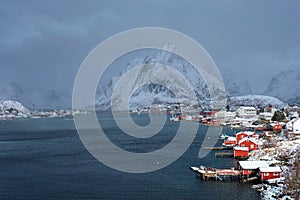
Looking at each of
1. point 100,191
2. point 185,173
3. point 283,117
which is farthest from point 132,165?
point 283,117

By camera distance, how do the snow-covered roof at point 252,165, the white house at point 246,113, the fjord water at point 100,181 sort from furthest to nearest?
the white house at point 246,113
the snow-covered roof at point 252,165
the fjord water at point 100,181

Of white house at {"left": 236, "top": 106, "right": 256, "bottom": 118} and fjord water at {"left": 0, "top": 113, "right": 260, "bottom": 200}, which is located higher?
white house at {"left": 236, "top": 106, "right": 256, "bottom": 118}

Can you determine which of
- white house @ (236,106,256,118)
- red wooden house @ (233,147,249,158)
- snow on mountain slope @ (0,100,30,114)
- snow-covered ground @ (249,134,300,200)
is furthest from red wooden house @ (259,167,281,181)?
snow on mountain slope @ (0,100,30,114)

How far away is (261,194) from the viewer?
15.6m

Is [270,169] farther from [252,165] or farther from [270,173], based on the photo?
[252,165]

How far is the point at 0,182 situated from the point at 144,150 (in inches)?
479

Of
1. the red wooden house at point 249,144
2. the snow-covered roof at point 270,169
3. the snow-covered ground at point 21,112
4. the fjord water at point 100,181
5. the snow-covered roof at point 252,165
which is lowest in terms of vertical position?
the fjord water at point 100,181

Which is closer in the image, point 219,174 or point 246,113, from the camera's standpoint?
point 219,174

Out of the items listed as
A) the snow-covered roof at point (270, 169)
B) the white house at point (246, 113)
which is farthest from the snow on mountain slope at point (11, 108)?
the snow-covered roof at point (270, 169)

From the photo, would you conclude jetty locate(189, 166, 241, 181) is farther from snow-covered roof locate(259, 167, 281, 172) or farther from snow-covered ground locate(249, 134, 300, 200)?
snow-covered ground locate(249, 134, 300, 200)

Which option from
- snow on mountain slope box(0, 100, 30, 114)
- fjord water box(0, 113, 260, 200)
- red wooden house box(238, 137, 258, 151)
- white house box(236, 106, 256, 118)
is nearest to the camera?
fjord water box(0, 113, 260, 200)

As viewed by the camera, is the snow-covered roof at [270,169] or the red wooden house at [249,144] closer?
the snow-covered roof at [270,169]

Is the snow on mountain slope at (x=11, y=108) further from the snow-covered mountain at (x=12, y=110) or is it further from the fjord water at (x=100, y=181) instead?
the fjord water at (x=100, y=181)

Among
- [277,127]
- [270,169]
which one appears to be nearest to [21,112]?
[277,127]
